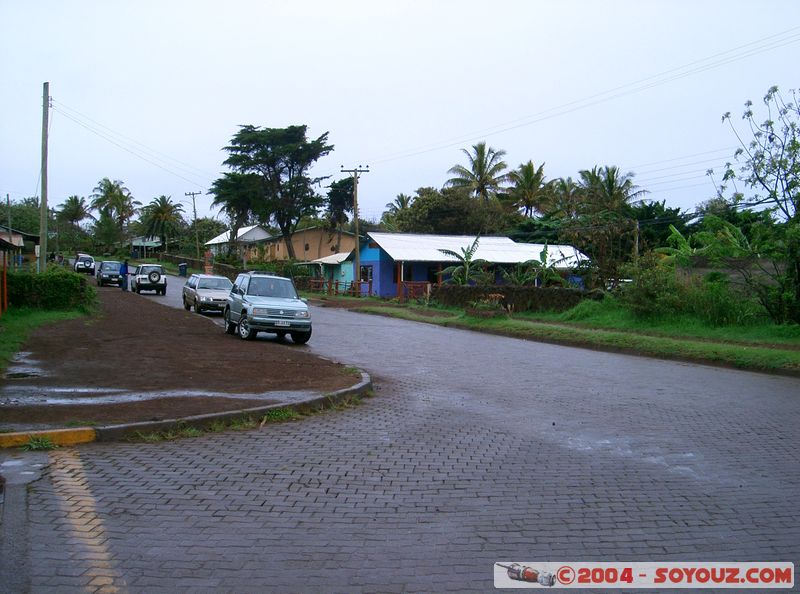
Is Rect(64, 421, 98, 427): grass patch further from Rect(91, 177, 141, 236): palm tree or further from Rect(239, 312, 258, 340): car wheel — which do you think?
Rect(91, 177, 141, 236): palm tree

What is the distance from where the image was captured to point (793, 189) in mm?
19594

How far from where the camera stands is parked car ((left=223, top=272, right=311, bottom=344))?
18.5 meters

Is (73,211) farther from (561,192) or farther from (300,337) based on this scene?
(300,337)

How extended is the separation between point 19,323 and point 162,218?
69452 mm

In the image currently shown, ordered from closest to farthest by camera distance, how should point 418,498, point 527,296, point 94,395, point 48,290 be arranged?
point 418,498
point 94,395
point 48,290
point 527,296

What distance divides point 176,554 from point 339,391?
233 inches

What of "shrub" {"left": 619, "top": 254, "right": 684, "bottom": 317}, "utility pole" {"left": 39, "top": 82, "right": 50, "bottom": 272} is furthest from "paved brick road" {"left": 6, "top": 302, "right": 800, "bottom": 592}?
"utility pole" {"left": 39, "top": 82, "right": 50, "bottom": 272}

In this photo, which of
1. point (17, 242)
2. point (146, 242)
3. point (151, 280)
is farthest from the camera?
point (146, 242)

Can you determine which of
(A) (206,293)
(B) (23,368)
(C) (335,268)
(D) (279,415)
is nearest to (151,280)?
(A) (206,293)

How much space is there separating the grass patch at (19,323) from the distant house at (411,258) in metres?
22.8

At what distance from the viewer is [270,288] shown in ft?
65.0

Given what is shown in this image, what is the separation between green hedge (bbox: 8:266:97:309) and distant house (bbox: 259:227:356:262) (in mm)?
36301

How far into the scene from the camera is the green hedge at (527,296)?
1193 inches

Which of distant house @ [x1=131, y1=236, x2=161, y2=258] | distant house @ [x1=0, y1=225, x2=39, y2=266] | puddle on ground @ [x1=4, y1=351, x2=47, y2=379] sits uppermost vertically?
distant house @ [x1=131, y1=236, x2=161, y2=258]
